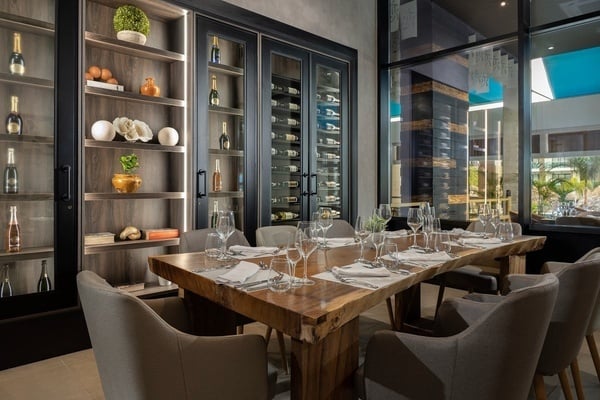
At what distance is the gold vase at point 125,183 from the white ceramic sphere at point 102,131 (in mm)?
277

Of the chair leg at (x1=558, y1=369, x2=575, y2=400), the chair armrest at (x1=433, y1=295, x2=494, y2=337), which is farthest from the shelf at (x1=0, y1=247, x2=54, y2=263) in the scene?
the chair leg at (x1=558, y1=369, x2=575, y2=400)

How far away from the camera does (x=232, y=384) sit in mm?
1204

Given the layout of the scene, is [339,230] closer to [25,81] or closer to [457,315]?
[457,315]

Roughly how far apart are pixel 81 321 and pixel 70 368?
14.1 inches

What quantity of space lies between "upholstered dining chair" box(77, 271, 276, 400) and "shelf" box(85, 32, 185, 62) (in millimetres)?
2179

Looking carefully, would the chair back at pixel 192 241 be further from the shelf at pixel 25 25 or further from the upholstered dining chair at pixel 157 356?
the shelf at pixel 25 25

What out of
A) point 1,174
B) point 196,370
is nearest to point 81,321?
point 1,174

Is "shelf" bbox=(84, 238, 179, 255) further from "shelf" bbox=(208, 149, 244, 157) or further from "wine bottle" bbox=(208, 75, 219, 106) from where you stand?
"wine bottle" bbox=(208, 75, 219, 106)

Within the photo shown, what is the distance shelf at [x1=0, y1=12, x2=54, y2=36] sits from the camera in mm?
2502

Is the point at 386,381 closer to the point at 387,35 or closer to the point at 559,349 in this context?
the point at 559,349

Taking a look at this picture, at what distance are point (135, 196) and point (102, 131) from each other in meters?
0.50

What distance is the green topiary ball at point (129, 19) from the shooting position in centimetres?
295

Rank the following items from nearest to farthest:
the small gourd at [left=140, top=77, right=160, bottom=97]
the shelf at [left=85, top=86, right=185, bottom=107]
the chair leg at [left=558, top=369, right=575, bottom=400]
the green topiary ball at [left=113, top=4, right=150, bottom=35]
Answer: the chair leg at [left=558, top=369, right=575, bottom=400], the shelf at [left=85, top=86, right=185, bottom=107], the green topiary ball at [left=113, top=4, right=150, bottom=35], the small gourd at [left=140, top=77, right=160, bottom=97]

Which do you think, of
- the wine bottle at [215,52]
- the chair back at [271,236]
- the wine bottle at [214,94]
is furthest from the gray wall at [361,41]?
the chair back at [271,236]
